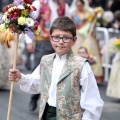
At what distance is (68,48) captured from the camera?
4.76m

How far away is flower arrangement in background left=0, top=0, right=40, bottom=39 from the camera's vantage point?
4875 millimetres

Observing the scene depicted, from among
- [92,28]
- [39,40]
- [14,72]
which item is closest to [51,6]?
[39,40]

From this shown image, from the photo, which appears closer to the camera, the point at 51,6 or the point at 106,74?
the point at 51,6

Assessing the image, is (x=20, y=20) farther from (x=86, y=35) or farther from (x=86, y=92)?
(x=86, y=35)

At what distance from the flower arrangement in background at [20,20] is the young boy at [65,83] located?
203 mm

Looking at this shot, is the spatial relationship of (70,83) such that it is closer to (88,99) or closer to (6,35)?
(88,99)

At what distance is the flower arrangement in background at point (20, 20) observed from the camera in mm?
→ 4875

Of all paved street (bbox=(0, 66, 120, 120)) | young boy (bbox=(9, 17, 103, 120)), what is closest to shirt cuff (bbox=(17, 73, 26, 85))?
young boy (bbox=(9, 17, 103, 120))

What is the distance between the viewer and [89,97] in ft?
15.1

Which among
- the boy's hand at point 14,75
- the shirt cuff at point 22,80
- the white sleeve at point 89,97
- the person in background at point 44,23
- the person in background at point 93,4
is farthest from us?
the person in background at point 93,4

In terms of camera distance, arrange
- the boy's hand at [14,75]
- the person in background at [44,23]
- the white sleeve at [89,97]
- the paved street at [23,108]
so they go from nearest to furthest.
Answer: the white sleeve at [89,97] < the boy's hand at [14,75] < the paved street at [23,108] < the person in background at [44,23]

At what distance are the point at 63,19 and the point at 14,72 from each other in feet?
2.06

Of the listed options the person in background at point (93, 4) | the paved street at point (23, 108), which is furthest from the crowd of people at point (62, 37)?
the person in background at point (93, 4)

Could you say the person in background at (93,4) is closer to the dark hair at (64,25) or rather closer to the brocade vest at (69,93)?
the dark hair at (64,25)
